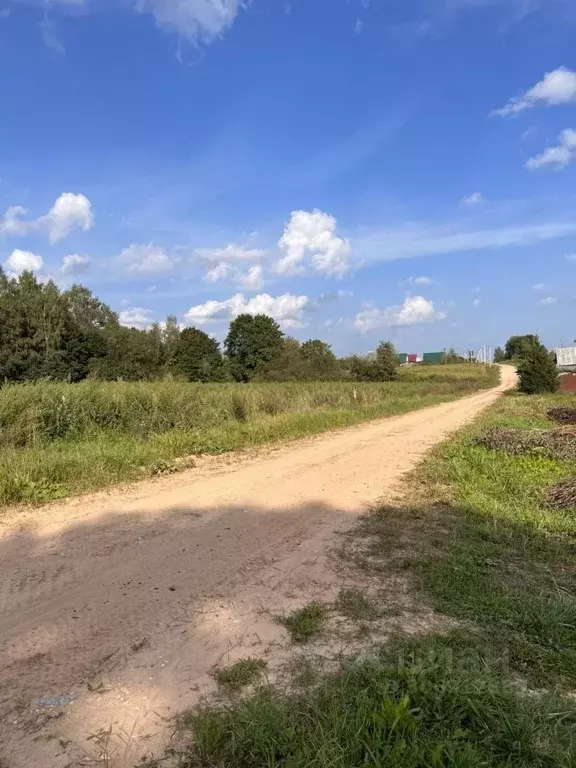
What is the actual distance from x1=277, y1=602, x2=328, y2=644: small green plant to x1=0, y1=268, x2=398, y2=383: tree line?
29.1m

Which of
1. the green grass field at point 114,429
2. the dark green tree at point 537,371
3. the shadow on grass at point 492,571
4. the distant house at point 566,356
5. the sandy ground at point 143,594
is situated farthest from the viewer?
the distant house at point 566,356

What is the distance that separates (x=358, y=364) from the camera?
5272 centimetres

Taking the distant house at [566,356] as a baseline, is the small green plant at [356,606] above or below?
Answer: below

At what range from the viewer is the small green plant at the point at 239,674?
122 inches

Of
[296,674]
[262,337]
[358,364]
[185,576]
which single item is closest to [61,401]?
[185,576]

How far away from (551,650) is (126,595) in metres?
3.15

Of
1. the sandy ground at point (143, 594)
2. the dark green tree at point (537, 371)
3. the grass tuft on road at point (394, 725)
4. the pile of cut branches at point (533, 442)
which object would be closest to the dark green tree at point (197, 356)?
the dark green tree at point (537, 371)

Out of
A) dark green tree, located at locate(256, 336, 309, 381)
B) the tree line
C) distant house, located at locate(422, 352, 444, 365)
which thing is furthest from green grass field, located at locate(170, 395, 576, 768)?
distant house, located at locate(422, 352, 444, 365)

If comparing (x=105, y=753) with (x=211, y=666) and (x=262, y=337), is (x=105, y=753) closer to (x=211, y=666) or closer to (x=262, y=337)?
(x=211, y=666)

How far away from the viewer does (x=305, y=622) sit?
3775 mm

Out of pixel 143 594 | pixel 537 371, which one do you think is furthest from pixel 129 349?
pixel 143 594

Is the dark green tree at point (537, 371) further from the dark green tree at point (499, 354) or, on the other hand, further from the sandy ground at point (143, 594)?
the dark green tree at point (499, 354)

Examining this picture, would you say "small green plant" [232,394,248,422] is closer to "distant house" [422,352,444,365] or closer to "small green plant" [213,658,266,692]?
"small green plant" [213,658,266,692]

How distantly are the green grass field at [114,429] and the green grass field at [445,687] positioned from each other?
15.1ft
